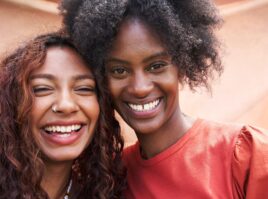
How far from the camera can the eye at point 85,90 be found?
5.79 feet

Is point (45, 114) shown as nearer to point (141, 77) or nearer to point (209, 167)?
point (141, 77)

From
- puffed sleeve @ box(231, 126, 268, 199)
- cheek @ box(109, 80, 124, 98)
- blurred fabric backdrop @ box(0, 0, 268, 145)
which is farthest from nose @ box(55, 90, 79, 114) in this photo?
blurred fabric backdrop @ box(0, 0, 268, 145)

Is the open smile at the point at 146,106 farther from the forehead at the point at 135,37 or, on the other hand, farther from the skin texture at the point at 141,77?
the forehead at the point at 135,37

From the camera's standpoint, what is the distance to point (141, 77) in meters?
1.67

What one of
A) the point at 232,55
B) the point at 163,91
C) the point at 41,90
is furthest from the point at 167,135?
the point at 232,55

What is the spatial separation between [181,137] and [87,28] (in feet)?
1.87

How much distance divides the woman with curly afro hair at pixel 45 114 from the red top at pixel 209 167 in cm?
21

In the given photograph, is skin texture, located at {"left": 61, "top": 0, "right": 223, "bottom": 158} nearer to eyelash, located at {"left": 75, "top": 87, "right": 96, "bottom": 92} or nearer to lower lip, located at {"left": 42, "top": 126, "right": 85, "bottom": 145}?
eyelash, located at {"left": 75, "top": 87, "right": 96, "bottom": 92}

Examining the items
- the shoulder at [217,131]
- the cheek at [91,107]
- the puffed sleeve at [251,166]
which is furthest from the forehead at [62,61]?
the puffed sleeve at [251,166]

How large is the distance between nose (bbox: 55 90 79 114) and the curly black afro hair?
0.57ft

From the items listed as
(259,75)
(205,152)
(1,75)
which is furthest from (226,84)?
(1,75)

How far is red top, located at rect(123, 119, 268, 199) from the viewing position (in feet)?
5.03

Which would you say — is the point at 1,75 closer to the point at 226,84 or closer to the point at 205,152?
the point at 205,152

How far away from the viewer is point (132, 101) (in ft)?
5.65
